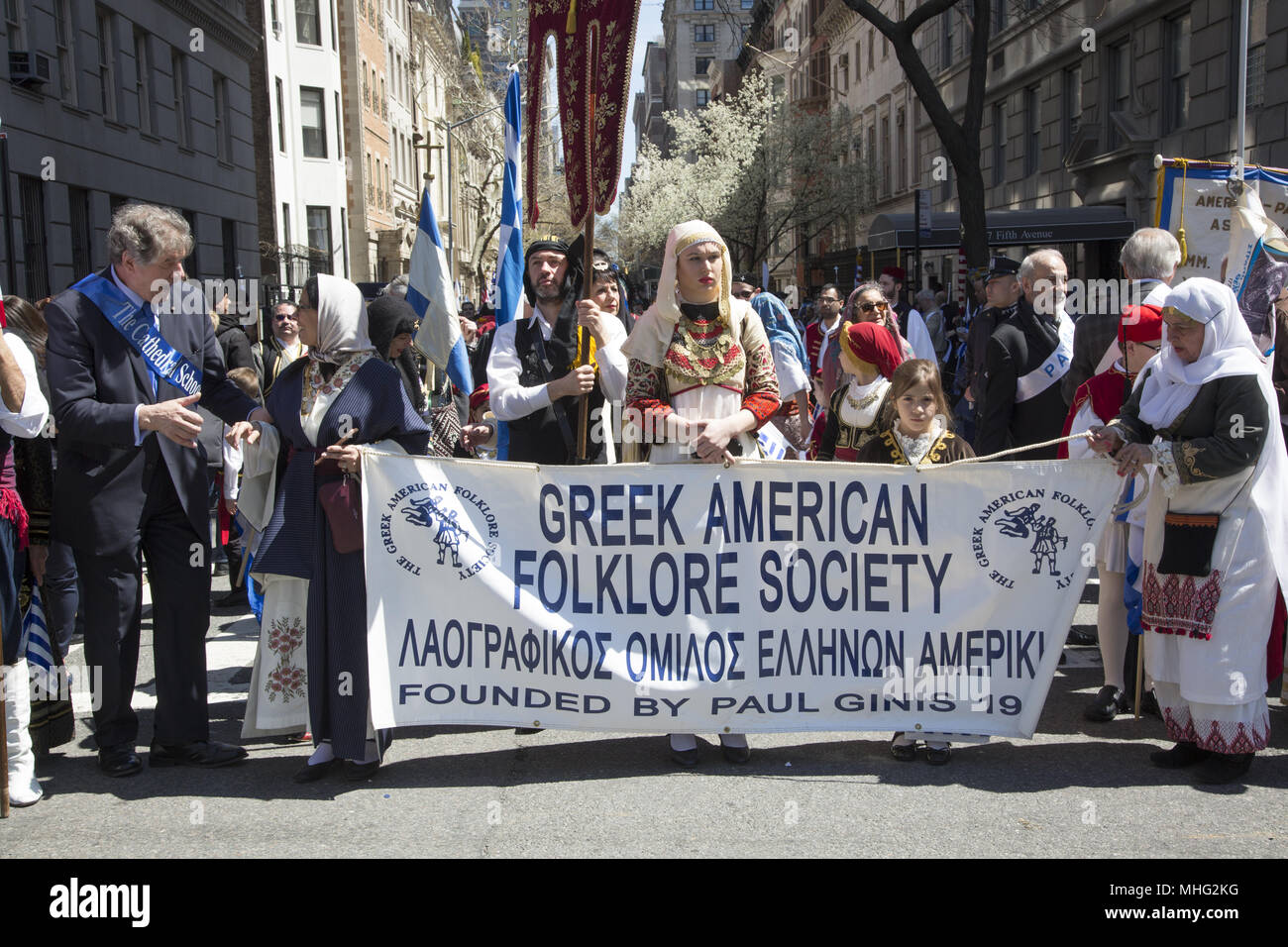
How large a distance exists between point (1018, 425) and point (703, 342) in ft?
9.87

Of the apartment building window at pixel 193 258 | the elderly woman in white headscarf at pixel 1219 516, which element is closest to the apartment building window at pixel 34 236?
the apartment building window at pixel 193 258

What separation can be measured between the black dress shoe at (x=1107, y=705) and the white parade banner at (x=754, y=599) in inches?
35.0

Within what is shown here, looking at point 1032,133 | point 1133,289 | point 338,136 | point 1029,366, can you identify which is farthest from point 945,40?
point 1133,289

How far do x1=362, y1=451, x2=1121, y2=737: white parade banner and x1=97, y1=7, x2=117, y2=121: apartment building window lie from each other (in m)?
18.8

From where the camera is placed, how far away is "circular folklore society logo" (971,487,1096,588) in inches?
193

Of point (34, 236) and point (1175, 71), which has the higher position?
point (1175, 71)

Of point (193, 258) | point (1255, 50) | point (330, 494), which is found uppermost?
point (1255, 50)

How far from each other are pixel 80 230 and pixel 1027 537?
731 inches

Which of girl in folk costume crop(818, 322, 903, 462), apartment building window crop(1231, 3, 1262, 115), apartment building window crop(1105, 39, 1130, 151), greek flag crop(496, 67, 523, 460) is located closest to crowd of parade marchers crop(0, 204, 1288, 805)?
girl in folk costume crop(818, 322, 903, 462)

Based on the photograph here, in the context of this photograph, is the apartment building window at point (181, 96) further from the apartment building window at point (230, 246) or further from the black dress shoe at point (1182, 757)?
the black dress shoe at point (1182, 757)

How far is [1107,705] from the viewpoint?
221 inches

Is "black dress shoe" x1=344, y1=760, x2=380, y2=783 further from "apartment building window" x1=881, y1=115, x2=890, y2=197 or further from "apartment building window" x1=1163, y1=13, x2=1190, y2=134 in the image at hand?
"apartment building window" x1=881, y1=115, x2=890, y2=197

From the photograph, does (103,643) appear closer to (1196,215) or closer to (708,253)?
(708,253)

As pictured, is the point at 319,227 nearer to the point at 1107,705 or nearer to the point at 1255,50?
the point at 1255,50
